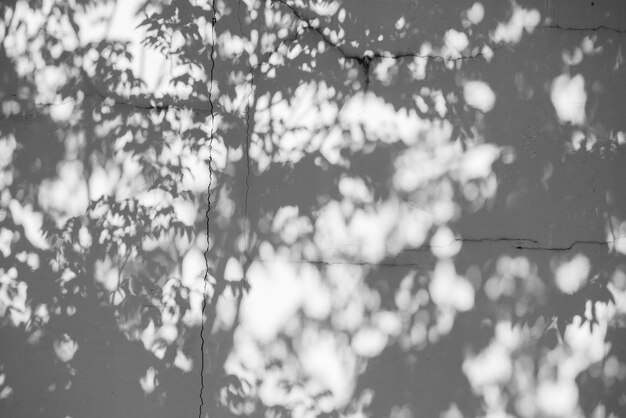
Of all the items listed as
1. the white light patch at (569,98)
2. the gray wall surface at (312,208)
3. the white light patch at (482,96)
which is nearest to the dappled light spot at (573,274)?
the gray wall surface at (312,208)

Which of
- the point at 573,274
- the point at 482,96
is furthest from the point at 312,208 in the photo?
the point at 573,274

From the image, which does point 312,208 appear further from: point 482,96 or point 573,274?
point 573,274

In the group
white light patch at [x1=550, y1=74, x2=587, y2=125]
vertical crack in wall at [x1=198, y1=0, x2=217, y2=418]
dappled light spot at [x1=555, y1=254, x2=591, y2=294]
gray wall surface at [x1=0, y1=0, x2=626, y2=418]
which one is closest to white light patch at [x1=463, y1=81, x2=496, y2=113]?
gray wall surface at [x1=0, y1=0, x2=626, y2=418]

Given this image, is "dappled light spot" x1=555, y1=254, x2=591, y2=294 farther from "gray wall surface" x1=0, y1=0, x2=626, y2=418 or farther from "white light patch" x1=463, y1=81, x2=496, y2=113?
"white light patch" x1=463, y1=81, x2=496, y2=113

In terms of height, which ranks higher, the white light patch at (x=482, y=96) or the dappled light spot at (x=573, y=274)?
the white light patch at (x=482, y=96)

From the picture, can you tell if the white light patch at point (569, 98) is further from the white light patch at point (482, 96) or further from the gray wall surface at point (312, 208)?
the white light patch at point (482, 96)

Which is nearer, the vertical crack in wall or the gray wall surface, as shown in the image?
the gray wall surface

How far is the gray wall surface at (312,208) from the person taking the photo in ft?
10.9

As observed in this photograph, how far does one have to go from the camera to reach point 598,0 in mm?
3307

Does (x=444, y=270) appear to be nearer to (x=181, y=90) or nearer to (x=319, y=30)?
(x=319, y=30)

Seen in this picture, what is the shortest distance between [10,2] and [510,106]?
3.15 metres

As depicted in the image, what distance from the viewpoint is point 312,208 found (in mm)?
3451

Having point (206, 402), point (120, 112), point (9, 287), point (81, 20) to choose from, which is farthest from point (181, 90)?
point (206, 402)

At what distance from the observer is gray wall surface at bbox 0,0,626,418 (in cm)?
333
